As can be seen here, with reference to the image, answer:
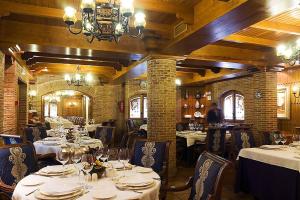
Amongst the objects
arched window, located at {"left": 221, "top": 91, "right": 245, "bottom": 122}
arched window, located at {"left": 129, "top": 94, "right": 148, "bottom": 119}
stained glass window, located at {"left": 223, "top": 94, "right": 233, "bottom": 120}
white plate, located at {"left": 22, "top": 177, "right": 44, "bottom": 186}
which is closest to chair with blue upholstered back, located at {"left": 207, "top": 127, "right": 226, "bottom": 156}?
white plate, located at {"left": 22, "top": 177, "right": 44, "bottom": 186}

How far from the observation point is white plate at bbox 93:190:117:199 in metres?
1.93

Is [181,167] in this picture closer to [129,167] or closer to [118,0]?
[129,167]

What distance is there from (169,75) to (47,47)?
2705mm

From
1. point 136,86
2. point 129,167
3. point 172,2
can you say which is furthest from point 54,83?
point 129,167

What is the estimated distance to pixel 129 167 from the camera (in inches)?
111

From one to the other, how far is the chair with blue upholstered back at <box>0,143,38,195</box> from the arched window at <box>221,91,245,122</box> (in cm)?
1017

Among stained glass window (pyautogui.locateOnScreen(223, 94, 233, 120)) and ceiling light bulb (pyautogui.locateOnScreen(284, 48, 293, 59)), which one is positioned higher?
ceiling light bulb (pyautogui.locateOnScreen(284, 48, 293, 59))

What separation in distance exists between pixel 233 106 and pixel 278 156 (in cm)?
881

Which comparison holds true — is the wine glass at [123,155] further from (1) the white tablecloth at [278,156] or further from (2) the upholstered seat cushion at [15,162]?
(1) the white tablecloth at [278,156]

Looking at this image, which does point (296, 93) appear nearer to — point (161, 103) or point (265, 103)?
point (265, 103)

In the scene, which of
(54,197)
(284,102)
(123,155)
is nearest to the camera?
(54,197)

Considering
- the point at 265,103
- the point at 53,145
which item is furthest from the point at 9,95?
the point at 265,103

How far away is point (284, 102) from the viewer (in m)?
9.66

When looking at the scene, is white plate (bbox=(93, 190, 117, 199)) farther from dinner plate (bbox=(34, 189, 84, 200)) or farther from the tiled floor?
the tiled floor
